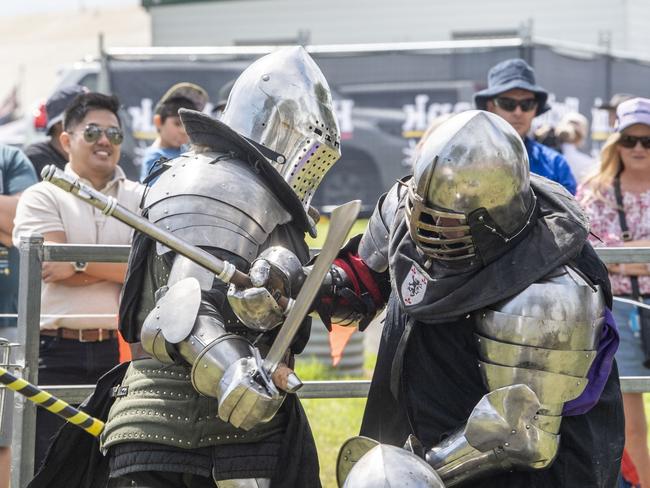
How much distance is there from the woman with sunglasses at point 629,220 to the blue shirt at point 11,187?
7.98 feet

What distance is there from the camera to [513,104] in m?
5.76

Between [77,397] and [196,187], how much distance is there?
127 centimetres

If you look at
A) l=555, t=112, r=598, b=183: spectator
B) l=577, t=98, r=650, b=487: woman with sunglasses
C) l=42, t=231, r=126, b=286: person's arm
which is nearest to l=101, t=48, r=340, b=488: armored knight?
l=42, t=231, r=126, b=286: person's arm

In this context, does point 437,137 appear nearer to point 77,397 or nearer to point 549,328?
point 549,328

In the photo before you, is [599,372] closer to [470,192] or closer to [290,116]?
[470,192]

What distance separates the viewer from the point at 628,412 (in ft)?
17.1

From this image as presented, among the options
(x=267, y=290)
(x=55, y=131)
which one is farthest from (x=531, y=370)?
(x=55, y=131)

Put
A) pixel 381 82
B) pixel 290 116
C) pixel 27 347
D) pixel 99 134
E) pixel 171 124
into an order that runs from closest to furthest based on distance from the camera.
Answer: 1. pixel 290 116
2. pixel 27 347
3. pixel 99 134
4. pixel 171 124
5. pixel 381 82

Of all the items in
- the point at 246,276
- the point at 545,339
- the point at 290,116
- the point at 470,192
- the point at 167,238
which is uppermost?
the point at 290,116

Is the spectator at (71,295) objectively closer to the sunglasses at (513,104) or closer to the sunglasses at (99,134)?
the sunglasses at (99,134)

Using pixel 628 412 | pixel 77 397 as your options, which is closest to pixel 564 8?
pixel 628 412

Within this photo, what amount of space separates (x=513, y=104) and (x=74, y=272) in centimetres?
222

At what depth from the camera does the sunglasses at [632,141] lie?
5.43m

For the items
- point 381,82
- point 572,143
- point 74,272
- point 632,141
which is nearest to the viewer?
point 74,272
